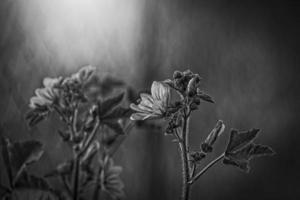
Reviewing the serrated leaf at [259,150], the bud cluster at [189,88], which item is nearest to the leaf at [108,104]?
the bud cluster at [189,88]

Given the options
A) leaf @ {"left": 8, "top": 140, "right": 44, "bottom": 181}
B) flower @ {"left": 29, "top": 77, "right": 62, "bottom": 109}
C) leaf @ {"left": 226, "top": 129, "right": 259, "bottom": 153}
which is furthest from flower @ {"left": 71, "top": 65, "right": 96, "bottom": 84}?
leaf @ {"left": 226, "top": 129, "right": 259, "bottom": 153}

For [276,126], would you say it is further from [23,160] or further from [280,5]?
[23,160]

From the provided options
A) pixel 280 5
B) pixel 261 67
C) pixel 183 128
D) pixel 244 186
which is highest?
pixel 280 5

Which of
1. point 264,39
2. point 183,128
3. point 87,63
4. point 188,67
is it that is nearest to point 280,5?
point 264,39

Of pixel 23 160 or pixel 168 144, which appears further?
pixel 168 144

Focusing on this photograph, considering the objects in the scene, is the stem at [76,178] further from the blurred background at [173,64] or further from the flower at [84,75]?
the blurred background at [173,64]

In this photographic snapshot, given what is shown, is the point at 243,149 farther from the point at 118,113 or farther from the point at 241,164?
the point at 118,113

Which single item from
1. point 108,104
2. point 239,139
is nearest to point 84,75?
point 108,104
